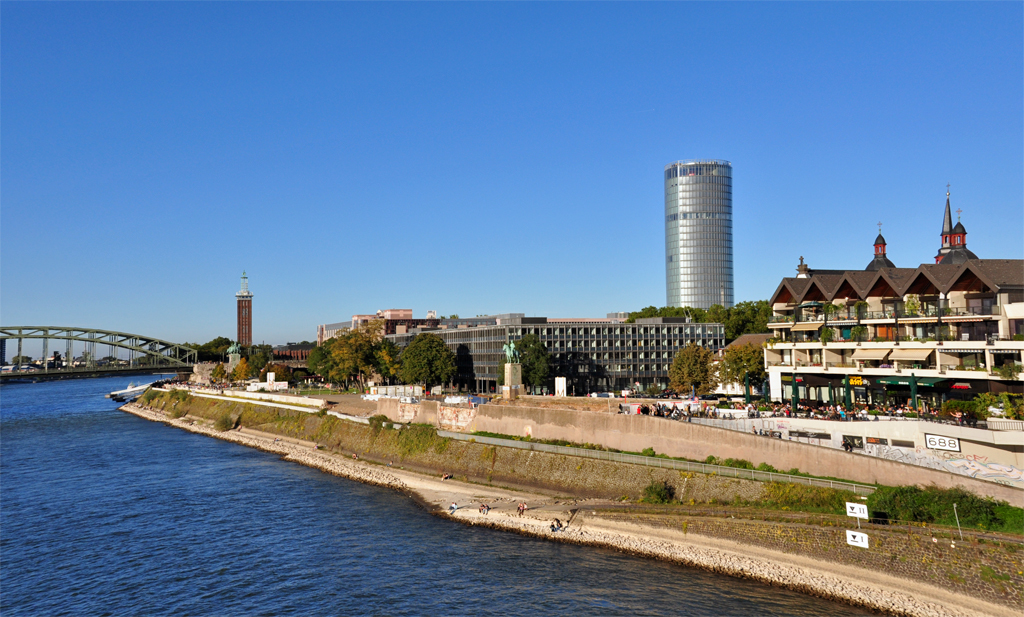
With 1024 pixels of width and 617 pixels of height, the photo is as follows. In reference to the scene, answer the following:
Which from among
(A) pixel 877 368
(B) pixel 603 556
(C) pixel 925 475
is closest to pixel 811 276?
(A) pixel 877 368

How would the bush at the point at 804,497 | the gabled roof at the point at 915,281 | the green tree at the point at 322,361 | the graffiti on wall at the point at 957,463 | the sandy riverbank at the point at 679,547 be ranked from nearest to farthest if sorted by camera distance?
1. the sandy riverbank at the point at 679,547
2. the graffiti on wall at the point at 957,463
3. the bush at the point at 804,497
4. the gabled roof at the point at 915,281
5. the green tree at the point at 322,361

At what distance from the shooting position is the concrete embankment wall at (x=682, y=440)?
1599 inches

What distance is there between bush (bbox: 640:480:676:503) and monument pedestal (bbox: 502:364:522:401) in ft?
102

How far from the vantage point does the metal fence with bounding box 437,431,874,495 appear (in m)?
42.5

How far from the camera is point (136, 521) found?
5588 cm

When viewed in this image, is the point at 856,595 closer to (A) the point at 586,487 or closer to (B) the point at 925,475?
(B) the point at 925,475

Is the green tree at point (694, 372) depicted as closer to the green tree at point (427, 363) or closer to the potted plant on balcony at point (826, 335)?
the potted plant on balcony at point (826, 335)

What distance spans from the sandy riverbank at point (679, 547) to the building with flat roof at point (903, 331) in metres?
20.7

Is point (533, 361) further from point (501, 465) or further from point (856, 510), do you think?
point (856, 510)

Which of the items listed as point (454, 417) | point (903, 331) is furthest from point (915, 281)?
point (454, 417)

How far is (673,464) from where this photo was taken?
5162 centimetres

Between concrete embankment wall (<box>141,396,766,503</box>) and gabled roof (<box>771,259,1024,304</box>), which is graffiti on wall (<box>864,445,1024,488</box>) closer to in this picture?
concrete embankment wall (<box>141,396,766,503</box>)

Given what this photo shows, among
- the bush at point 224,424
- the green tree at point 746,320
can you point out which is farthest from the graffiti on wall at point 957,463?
the bush at point 224,424

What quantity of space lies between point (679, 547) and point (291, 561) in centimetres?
2560
